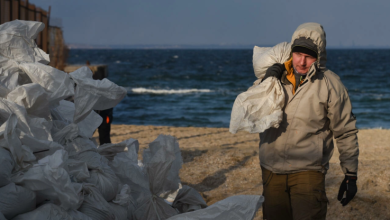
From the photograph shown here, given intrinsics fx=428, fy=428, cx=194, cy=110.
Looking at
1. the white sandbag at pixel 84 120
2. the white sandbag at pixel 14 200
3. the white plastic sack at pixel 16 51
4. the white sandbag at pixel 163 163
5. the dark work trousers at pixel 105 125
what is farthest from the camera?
the dark work trousers at pixel 105 125

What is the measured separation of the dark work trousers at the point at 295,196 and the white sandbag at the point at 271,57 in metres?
0.72

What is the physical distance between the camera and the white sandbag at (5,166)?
2133 mm

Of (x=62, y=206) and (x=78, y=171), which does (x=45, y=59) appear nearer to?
(x=78, y=171)

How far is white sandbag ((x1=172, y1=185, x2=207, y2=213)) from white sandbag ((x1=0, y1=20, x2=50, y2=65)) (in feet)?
4.67

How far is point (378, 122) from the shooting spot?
1498 cm

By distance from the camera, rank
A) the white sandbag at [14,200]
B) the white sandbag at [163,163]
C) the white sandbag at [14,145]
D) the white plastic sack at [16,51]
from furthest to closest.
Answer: the white sandbag at [163,163] < the white plastic sack at [16,51] < the white sandbag at [14,145] < the white sandbag at [14,200]

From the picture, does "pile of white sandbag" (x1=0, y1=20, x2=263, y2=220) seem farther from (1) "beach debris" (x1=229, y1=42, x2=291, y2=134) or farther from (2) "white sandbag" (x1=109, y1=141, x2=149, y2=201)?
(1) "beach debris" (x1=229, y1=42, x2=291, y2=134)

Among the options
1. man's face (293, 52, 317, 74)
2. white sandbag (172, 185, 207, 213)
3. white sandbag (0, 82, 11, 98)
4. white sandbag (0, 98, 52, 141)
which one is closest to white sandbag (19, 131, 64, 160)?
white sandbag (0, 98, 52, 141)

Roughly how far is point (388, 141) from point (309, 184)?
7.46 m

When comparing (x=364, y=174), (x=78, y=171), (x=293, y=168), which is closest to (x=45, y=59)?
(x=78, y=171)

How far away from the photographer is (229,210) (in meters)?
2.40

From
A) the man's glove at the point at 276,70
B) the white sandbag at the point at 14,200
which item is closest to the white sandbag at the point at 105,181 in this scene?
the white sandbag at the point at 14,200

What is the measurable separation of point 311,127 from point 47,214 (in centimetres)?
166

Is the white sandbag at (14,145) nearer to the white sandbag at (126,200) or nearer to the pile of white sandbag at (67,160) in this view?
the pile of white sandbag at (67,160)
